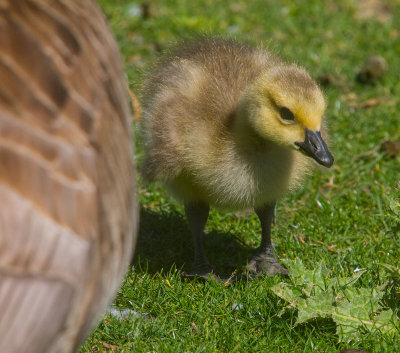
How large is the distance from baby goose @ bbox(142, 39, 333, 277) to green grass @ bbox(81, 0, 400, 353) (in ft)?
1.05

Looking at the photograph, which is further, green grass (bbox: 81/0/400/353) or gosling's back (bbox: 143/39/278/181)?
gosling's back (bbox: 143/39/278/181)

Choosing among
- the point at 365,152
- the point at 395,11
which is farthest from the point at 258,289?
the point at 395,11

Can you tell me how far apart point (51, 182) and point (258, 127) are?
1978 millimetres

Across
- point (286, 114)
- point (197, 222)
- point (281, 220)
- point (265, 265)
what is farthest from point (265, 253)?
point (286, 114)

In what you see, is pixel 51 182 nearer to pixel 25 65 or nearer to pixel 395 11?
pixel 25 65

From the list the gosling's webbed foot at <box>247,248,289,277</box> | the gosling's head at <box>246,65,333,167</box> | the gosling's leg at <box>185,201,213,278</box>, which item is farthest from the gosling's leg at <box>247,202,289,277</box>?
the gosling's head at <box>246,65,333,167</box>

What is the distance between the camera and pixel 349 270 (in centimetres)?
399

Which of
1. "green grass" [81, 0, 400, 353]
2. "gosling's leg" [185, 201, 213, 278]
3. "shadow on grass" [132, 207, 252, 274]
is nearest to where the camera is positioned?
"green grass" [81, 0, 400, 353]

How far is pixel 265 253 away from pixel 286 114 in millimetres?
925

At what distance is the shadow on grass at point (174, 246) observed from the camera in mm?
4305

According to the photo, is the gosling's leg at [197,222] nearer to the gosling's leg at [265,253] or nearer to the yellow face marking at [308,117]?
the gosling's leg at [265,253]

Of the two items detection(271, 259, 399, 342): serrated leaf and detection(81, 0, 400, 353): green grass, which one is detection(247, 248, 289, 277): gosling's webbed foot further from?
detection(271, 259, 399, 342): serrated leaf

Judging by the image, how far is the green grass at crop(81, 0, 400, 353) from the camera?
3.47 meters

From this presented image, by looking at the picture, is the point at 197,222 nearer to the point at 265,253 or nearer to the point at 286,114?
the point at 265,253
